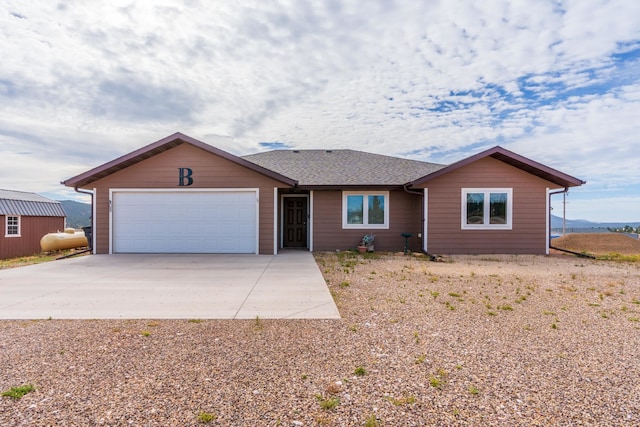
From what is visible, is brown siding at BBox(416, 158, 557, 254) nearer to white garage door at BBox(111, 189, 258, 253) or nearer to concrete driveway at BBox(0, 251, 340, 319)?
concrete driveway at BBox(0, 251, 340, 319)

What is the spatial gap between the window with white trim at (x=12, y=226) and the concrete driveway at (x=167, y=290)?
A: 49.3 feet

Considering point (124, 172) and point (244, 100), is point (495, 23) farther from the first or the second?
point (124, 172)

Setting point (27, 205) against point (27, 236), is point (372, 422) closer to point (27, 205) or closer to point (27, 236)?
point (27, 236)

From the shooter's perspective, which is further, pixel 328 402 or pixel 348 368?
pixel 348 368

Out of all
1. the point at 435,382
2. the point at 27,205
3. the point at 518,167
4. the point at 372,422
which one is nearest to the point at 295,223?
the point at 518,167

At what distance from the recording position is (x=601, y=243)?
1630 cm

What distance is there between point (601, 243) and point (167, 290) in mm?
19210

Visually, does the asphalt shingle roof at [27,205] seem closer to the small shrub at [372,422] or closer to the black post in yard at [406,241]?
the black post in yard at [406,241]

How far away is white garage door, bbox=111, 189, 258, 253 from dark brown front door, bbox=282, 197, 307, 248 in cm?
264

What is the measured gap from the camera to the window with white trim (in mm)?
20152

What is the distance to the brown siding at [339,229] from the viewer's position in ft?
43.1

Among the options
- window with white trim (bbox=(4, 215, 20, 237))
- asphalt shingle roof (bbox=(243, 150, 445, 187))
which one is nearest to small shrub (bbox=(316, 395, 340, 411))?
asphalt shingle roof (bbox=(243, 150, 445, 187))

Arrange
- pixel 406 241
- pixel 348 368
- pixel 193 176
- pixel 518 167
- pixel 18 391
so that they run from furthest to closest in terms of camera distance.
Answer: pixel 406 241 → pixel 518 167 → pixel 193 176 → pixel 348 368 → pixel 18 391

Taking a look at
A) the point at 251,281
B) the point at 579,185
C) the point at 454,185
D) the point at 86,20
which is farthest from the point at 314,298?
the point at 579,185
